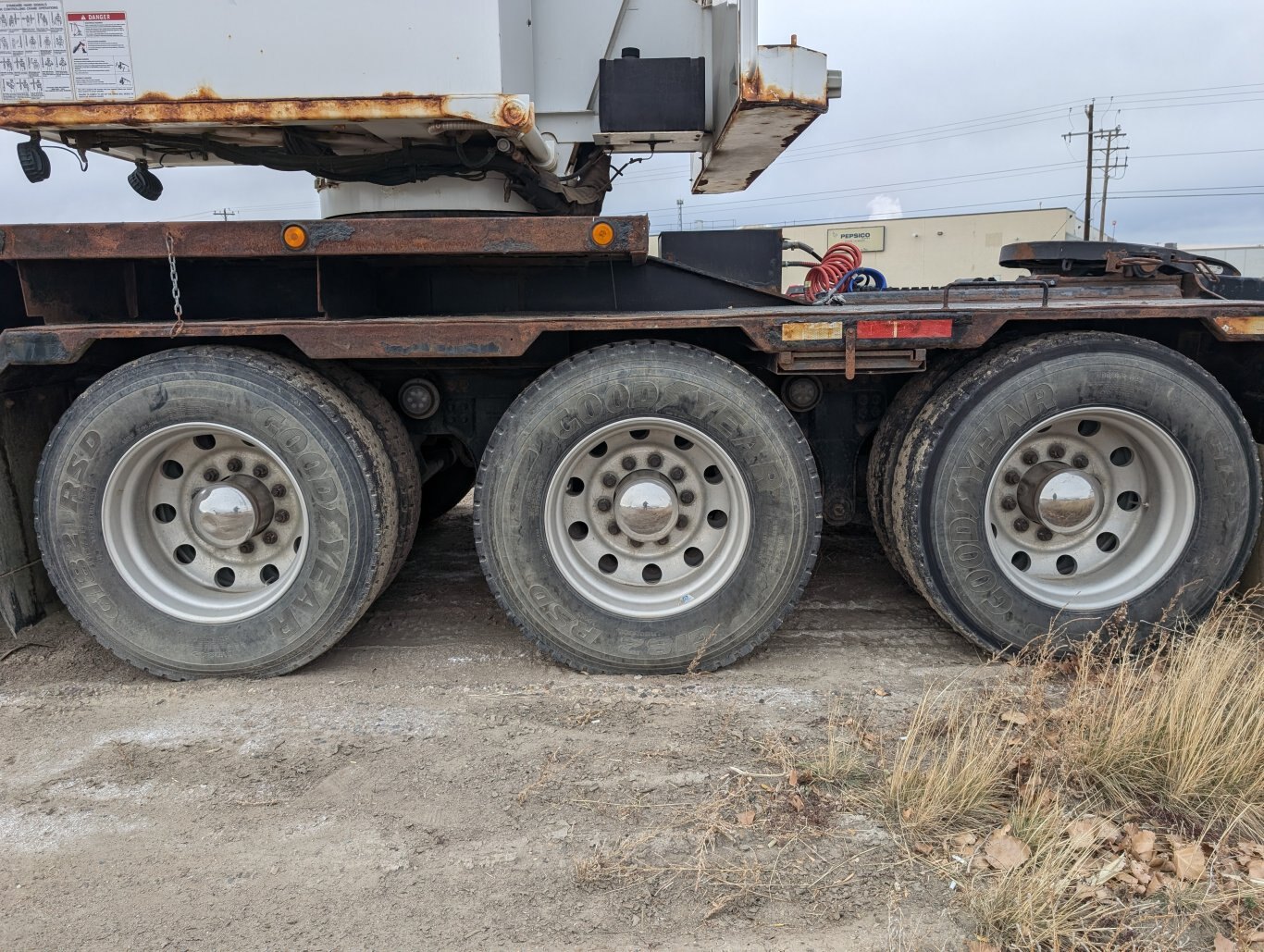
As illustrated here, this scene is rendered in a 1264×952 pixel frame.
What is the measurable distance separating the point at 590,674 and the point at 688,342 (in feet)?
5.18

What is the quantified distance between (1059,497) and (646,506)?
1807 millimetres

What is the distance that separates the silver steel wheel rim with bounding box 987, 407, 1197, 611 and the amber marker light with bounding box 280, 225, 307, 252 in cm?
308

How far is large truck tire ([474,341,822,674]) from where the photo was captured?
3.63m

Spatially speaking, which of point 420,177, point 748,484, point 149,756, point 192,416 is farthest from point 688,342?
point 149,756

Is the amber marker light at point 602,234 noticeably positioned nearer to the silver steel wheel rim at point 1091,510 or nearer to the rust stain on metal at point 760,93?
the rust stain on metal at point 760,93

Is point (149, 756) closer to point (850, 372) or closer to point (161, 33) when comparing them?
point (161, 33)

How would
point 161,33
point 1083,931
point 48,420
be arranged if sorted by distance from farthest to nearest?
point 48,420 → point 161,33 → point 1083,931

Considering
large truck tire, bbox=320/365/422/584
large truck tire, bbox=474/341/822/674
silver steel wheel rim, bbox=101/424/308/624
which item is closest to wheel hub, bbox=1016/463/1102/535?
large truck tire, bbox=474/341/822/674

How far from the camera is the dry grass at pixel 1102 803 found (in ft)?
7.07

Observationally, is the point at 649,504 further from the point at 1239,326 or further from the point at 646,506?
the point at 1239,326

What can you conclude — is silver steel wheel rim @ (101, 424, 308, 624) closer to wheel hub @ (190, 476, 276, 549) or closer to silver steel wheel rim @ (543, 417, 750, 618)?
wheel hub @ (190, 476, 276, 549)

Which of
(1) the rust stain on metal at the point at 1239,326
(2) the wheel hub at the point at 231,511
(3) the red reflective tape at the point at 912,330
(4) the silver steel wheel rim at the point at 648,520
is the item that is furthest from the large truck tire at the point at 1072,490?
(2) the wheel hub at the point at 231,511

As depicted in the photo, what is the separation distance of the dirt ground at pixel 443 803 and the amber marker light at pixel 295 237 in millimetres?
1856

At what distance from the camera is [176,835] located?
265cm
